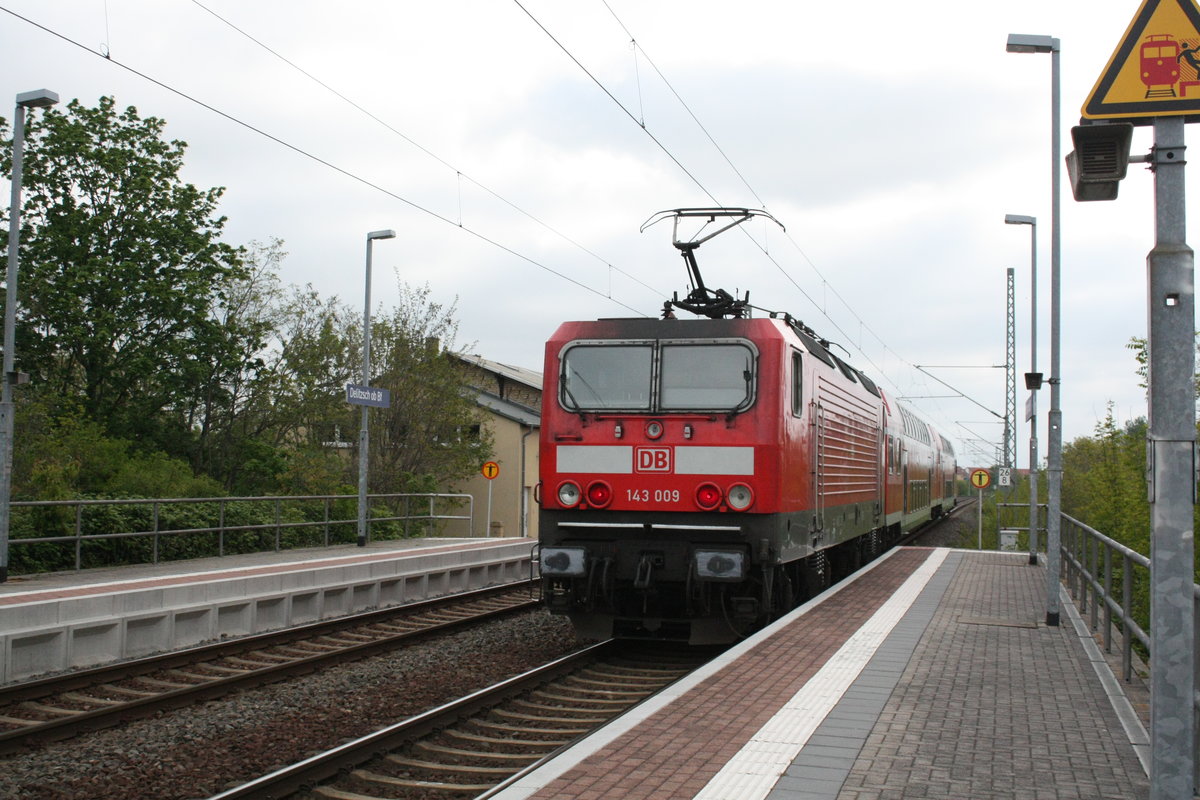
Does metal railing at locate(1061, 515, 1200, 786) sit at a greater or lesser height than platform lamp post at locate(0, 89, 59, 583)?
lesser

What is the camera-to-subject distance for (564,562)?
1023 cm

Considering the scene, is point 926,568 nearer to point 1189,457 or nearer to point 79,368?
point 1189,457

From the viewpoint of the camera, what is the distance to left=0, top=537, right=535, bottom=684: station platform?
32.4 feet

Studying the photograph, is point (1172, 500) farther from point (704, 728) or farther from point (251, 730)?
point (251, 730)

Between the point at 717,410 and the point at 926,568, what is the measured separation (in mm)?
9342

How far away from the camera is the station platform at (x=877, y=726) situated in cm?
527

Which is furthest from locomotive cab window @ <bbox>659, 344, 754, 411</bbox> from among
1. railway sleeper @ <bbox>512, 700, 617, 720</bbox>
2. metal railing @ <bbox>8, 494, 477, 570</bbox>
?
metal railing @ <bbox>8, 494, 477, 570</bbox>

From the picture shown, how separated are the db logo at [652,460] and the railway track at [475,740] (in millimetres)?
1866

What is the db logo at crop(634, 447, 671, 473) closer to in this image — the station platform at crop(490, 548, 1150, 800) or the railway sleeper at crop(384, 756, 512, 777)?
the station platform at crop(490, 548, 1150, 800)

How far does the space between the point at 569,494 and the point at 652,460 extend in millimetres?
872

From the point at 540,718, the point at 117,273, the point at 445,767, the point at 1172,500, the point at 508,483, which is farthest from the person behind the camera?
the point at 508,483

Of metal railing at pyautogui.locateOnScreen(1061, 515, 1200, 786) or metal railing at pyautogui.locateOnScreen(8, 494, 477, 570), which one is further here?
metal railing at pyautogui.locateOnScreen(8, 494, 477, 570)

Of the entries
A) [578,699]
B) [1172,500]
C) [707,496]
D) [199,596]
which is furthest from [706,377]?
[1172,500]

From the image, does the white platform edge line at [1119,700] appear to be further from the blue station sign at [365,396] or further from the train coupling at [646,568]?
the blue station sign at [365,396]
